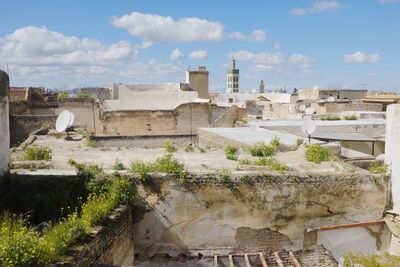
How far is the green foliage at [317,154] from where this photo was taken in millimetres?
10820

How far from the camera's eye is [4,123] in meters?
8.68

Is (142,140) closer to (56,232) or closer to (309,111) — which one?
(56,232)

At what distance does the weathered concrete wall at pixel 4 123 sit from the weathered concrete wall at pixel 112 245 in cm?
284

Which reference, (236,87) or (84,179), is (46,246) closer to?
(84,179)

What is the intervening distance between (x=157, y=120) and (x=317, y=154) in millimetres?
14798

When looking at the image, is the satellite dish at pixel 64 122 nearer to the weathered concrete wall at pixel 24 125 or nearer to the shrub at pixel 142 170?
the weathered concrete wall at pixel 24 125

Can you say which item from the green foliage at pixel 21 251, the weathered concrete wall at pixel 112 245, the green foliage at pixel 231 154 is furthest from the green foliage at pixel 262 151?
the green foliage at pixel 21 251

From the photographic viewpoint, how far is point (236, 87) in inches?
4072

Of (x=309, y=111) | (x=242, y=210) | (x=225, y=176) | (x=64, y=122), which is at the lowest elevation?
(x=242, y=210)

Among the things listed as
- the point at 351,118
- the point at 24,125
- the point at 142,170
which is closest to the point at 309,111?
the point at 351,118

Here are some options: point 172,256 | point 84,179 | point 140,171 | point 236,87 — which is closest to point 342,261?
point 172,256

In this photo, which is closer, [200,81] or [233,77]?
[200,81]

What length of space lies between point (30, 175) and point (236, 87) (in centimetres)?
9611

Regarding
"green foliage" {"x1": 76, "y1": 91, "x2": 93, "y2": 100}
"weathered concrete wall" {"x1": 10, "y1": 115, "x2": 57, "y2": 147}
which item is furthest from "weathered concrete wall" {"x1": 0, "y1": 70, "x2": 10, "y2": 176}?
"green foliage" {"x1": 76, "y1": 91, "x2": 93, "y2": 100}
